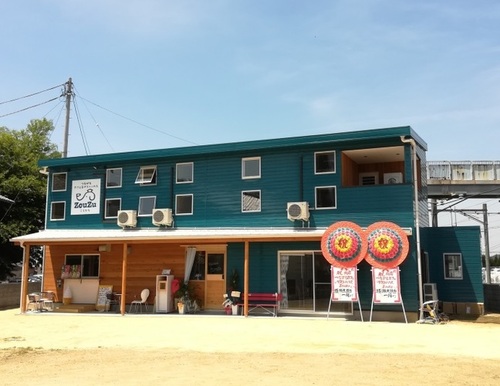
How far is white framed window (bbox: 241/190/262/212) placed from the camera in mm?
19062

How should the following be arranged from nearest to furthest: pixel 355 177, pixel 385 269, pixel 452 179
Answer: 1. pixel 385 269
2. pixel 355 177
3. pixel 452 179

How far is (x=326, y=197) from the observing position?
18062mm

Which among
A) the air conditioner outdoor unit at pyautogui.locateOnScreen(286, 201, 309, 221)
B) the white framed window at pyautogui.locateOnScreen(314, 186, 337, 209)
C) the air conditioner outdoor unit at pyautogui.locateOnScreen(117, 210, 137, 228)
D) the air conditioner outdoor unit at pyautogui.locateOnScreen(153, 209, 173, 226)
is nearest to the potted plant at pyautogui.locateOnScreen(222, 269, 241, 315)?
A: the air conditioner outdoor unit at pyautogui.locateOnScreen(286, 201, 309, 221)

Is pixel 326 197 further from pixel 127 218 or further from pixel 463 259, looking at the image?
pixel 127 218

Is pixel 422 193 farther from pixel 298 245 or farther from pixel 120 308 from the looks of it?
pixel 120 308

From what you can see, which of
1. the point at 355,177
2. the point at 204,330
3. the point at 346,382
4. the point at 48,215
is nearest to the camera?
the point at 346,382

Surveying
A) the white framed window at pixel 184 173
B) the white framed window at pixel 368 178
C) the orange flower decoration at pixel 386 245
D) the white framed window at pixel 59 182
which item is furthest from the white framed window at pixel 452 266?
the white framed window at pixel 59 182

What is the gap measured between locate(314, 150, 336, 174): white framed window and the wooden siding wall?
5788mm

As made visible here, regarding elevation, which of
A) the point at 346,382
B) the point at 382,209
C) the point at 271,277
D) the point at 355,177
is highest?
Answer: the point at 355,177

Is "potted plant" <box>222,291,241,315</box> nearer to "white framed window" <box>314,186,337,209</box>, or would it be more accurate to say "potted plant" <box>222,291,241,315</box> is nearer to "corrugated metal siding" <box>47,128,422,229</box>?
"corrugated metal siding" <box>47,128,422,229</box>

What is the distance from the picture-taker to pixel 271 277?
1834cm

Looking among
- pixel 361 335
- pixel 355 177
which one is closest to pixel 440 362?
pixel 361 335

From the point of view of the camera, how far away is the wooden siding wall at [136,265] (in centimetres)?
1994

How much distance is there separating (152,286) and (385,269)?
342 inches
